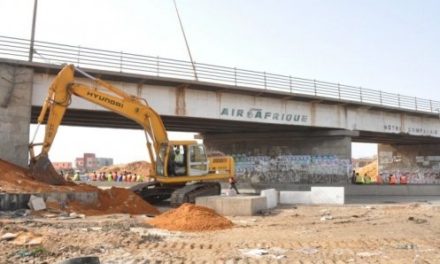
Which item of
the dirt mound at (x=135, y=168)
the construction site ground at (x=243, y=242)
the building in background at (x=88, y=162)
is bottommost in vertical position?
the construction site ground at (x=243, y=242)

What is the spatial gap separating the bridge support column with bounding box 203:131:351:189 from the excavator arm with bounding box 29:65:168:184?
46.4ft

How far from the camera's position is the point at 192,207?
51.0 ft

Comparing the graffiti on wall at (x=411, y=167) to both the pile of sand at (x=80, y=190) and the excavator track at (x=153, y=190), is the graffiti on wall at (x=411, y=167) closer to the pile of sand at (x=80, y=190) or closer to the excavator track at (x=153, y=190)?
the excavator track at (x=153, y=190)

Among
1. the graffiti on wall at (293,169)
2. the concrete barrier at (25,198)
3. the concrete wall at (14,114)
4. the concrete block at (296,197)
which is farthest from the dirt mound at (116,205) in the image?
the graffiti on wall at (293,169)

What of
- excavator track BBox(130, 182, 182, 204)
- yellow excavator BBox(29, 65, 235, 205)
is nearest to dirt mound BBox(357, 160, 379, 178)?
yellow excavator BBox(29, 65, 235, 205)

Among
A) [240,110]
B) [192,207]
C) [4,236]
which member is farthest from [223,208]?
[240,110]

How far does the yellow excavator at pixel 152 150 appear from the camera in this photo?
65.1ft

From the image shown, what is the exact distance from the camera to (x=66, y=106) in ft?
66.4

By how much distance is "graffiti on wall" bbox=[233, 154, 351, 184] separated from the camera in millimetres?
35750

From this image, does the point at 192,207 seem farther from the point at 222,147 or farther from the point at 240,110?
the point at 222,147

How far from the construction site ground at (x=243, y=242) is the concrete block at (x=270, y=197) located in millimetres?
4296

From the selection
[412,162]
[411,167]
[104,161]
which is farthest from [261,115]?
[104,161]

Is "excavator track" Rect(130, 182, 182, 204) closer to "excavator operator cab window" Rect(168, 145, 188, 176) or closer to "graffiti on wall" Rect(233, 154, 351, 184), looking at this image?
"excavator operator cab window" Rect(168, 145, 188, 176)

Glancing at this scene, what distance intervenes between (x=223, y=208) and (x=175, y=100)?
1032 centimetres
